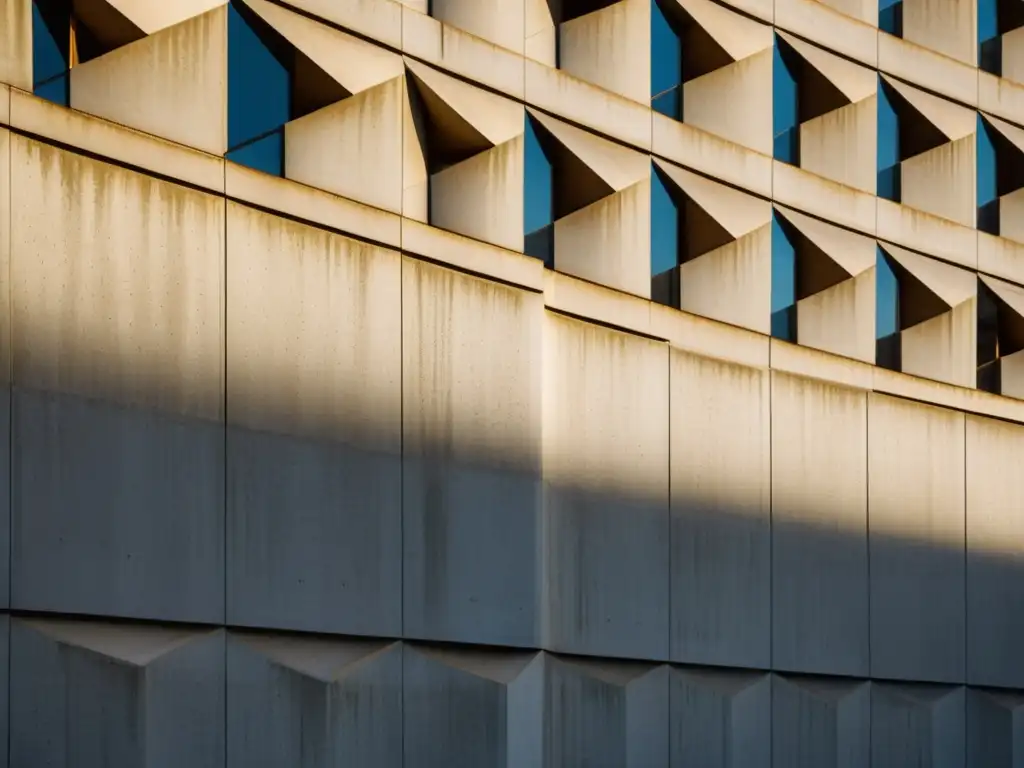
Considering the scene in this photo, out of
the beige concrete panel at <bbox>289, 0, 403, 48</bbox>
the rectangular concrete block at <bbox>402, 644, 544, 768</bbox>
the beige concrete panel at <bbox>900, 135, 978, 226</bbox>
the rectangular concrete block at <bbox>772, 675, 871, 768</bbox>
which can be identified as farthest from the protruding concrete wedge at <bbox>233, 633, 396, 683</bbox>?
the beige concrete panel at <bbox>900, 135, 978, 226</bbox>

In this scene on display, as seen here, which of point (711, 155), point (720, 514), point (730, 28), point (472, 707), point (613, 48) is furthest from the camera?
point (730, 28)

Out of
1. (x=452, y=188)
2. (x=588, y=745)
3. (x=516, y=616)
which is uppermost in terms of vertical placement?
(x=452, y=188)

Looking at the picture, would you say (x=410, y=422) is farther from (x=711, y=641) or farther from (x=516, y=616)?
(x=711, y=641)

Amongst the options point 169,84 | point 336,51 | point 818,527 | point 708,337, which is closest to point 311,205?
point 169,84

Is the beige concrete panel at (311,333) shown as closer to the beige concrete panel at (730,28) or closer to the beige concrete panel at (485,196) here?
the beige concrete panel at (485,196)

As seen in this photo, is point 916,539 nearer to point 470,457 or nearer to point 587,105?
point 587,105

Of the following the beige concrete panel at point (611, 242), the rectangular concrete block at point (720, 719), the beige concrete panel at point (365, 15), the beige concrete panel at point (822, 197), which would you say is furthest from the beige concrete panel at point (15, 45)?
the beige concrete panel at point (822, 197)

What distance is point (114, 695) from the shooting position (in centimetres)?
1483

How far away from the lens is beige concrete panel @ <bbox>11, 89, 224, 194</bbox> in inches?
581

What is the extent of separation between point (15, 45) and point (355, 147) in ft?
13.0

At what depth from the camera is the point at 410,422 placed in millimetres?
17641

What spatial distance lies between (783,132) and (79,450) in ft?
39.4

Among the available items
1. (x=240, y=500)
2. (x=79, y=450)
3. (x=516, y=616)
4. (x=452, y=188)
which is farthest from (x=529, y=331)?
(x=79, y=450)

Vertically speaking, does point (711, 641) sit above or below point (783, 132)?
below
